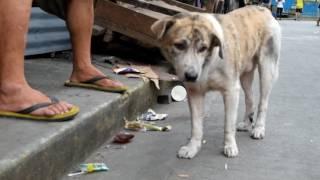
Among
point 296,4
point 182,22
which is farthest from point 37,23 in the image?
point 296,4

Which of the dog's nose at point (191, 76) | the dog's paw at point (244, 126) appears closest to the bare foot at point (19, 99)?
the dog's nose at point (191, 76)

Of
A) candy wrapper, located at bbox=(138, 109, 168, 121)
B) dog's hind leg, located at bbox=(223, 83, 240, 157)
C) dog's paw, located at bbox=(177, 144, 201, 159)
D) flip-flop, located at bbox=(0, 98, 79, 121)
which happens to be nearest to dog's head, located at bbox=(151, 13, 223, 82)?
dog's hind leg, located at bbox=(223, 83, 240, 157)

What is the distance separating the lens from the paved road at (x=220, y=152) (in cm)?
416

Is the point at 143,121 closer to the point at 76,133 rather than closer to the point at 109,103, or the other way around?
the point at 109,103

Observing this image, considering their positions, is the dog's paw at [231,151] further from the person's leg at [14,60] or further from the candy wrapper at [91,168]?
the person's leg at [14,60]

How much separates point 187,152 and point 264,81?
1.23 metres

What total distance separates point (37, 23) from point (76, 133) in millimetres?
3199

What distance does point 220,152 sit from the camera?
4738 mm

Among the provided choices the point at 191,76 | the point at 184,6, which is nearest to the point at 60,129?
the point at 191,76

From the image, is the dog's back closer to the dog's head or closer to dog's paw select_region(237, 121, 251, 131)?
the dog's head

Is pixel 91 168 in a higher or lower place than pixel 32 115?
lower

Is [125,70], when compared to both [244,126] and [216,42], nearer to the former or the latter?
[244,126]

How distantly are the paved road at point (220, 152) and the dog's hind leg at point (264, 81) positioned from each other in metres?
0.10

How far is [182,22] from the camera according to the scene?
4.24 m
